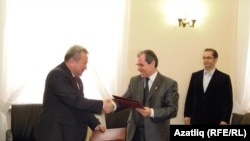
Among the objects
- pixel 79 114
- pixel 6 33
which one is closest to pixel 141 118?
pixel 79 114

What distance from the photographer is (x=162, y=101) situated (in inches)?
116

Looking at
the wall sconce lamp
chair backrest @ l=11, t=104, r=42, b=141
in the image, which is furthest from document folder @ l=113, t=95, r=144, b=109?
the wall sconce lamp

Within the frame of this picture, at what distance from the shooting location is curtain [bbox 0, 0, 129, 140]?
4.16 meters

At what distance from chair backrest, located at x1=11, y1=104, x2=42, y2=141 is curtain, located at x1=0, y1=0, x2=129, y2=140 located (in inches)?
6.4

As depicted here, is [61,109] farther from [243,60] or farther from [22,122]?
[243,60]

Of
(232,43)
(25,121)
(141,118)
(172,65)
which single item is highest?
(232,43)

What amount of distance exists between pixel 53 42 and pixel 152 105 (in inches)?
72.2

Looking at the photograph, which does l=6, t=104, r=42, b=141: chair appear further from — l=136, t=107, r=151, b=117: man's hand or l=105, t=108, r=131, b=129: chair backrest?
l=136, t=107, r=151, b=117: man's hand

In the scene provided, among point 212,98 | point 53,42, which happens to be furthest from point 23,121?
point 212,98

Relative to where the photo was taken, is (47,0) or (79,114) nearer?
(79,114)

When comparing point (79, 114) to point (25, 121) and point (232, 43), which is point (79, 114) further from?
point (232, 43)

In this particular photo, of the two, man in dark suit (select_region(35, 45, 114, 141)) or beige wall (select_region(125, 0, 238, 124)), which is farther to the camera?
beige wall (select_region(125, 0, 238, 124))

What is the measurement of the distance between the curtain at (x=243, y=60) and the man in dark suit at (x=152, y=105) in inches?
90.3

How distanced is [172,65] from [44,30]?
5.87 ft
